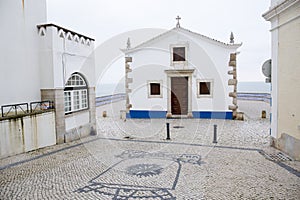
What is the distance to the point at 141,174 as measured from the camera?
5.41 meters

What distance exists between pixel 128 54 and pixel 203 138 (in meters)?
7.90

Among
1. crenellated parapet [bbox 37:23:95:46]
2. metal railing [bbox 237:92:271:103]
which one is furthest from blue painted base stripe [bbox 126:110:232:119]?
metal railing [bbox 237:92:271:103]

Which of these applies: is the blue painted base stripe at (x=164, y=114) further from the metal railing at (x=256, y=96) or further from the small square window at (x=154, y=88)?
the metal railing at (x=256, y=96)

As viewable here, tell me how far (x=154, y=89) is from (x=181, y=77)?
1.79 m

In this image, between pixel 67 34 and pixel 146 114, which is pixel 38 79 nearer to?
pixel 67 34

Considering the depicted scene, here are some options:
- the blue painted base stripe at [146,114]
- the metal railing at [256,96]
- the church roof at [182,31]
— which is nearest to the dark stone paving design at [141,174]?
the blue painted base stripe at [146,114]

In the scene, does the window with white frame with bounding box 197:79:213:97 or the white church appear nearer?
the white church

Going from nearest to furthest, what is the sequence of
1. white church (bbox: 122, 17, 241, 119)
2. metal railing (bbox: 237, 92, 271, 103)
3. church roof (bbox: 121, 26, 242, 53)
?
church roof (bbox: 121, 26, 242, 53) → white church (bbox: 122, 17, 241, 119) → metal railing (bbox: 237, 92, 271, 103)

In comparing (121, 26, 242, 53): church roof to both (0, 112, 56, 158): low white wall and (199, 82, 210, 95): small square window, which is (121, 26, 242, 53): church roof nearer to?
(199, 82, 210, 95): small square window

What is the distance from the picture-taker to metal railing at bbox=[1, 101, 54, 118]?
7282mm

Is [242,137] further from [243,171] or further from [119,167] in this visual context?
[119,167]

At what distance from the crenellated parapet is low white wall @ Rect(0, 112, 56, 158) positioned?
115 inches

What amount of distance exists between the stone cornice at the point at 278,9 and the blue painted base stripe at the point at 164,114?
272 inches

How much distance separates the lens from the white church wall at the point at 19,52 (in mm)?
7344
